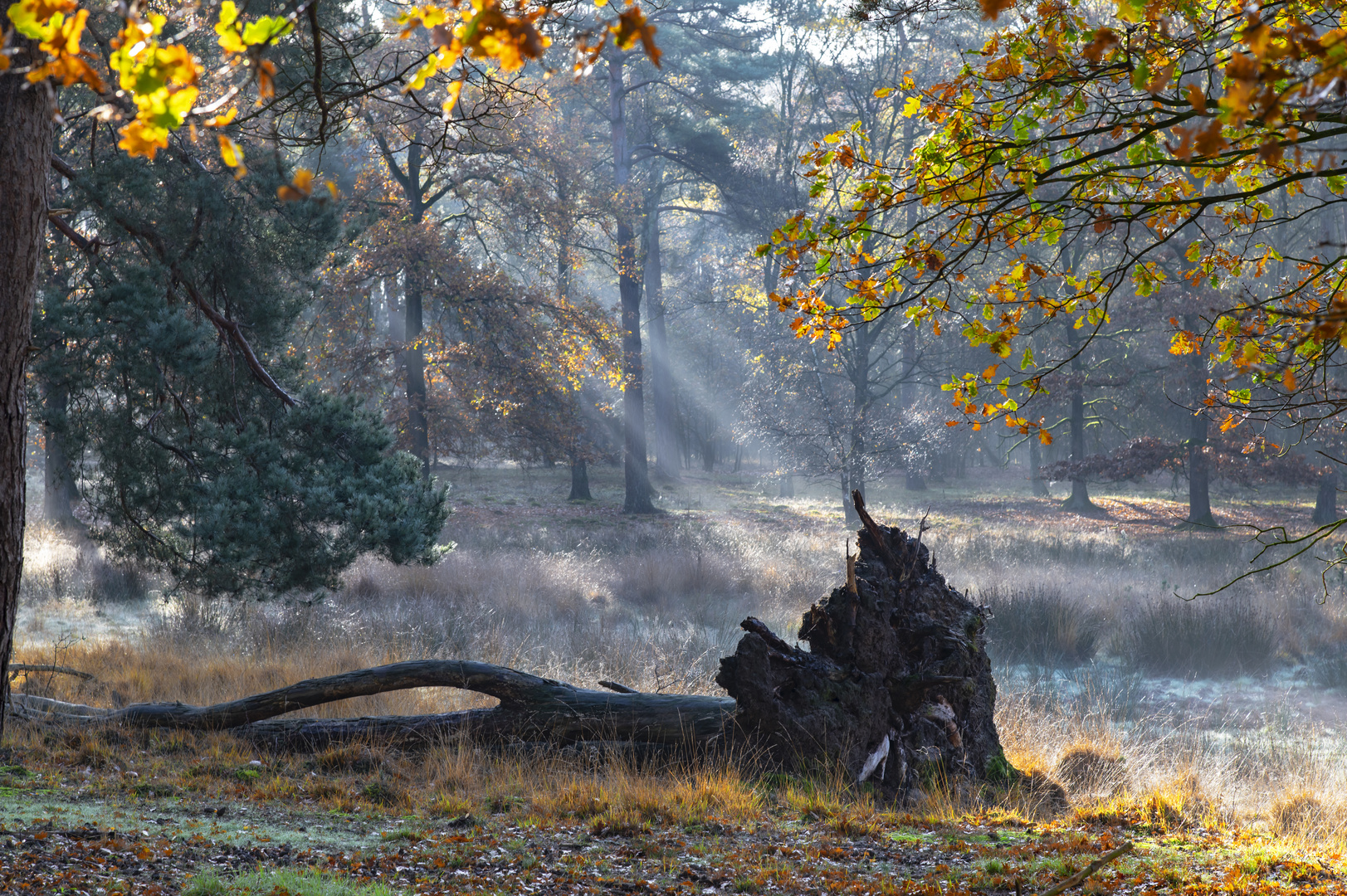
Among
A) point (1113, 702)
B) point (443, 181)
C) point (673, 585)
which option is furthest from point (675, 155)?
point (1113, 702)

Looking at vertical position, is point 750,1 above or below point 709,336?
above

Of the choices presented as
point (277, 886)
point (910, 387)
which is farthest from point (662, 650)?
point (910, 387)

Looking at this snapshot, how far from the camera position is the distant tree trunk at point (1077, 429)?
2189 centimetres

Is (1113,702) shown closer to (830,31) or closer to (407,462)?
(407,462)

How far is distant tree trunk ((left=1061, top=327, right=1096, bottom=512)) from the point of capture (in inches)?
862

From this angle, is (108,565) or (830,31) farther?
(830,31)

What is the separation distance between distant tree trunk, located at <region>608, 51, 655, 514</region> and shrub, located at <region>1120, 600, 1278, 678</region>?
12789 mm

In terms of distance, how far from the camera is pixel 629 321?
23672mm

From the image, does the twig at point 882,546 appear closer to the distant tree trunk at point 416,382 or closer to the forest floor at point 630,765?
the forest floor at point 630,765

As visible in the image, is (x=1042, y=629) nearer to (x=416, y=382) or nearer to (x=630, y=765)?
(x=630, y=765)

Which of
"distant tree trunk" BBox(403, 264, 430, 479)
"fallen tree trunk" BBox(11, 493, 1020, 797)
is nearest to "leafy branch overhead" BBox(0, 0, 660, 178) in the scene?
"fallen tree trunk" BBox(11, 493, 1020, 797)

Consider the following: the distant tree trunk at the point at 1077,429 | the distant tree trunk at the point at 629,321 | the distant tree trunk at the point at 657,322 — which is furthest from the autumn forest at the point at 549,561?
the distant tree trunk at the point at 657,322

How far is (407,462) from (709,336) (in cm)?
3642

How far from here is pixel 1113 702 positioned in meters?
9.11
